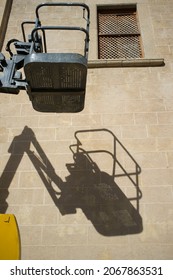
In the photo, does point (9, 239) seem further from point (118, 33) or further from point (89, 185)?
point (118, 33)

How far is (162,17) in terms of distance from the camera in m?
8.55

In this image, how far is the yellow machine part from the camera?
4027 mm

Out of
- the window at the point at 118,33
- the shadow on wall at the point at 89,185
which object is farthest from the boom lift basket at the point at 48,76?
the window at the point at 118,33

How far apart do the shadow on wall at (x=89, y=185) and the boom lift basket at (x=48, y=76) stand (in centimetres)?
162

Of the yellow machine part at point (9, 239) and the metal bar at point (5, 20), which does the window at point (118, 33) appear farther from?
the yellow machine part at point (9, 239)

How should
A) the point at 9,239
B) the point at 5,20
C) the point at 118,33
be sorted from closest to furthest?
the point at 9,239 → the point at 5,20 → the point at 118,33

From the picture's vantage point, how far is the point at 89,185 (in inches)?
232

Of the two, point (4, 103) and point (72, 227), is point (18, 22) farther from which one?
point (72, 227)

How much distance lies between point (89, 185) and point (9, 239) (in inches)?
85.7

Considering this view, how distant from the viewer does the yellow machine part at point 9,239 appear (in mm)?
4027

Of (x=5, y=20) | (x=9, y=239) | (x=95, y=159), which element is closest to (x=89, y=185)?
(x=95, y=159)

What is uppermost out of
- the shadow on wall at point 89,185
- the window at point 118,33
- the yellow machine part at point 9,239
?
the window at point 118,33
